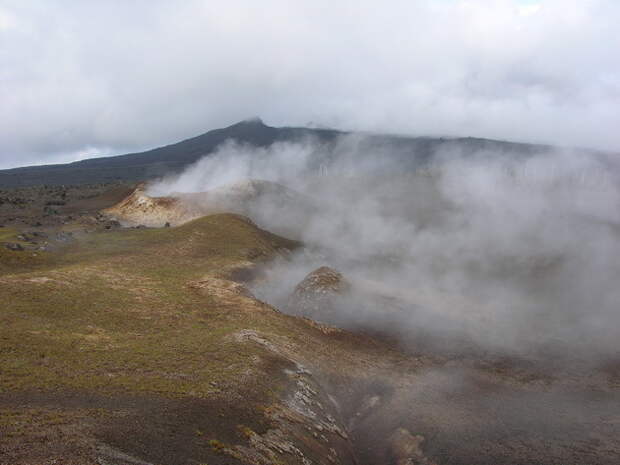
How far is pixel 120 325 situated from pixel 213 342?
684 centimetres

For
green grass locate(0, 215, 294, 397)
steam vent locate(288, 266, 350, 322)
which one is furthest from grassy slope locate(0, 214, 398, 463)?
steam vent locate(288, 266, 350, 322)

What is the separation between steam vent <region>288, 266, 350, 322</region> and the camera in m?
41.3

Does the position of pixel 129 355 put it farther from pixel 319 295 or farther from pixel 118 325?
pixel 319 295

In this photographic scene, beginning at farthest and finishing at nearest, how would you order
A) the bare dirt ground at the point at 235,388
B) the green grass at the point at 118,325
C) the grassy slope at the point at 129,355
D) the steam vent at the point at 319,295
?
the steam vent at the point at 319,295 → the green grass at the point at 118,325 → the bare dirt ground at the point at 235,388 → the grassy slope at the point at 129,355

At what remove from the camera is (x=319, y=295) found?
42.6 m

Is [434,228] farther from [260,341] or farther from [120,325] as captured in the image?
[120,325]

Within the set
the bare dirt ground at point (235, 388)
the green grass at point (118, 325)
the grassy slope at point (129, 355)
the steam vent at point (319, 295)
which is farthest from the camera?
the steam vent at point (319, 295)

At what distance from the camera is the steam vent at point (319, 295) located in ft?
135

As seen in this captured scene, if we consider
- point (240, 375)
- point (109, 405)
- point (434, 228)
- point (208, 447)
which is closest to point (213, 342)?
point (240, 375)

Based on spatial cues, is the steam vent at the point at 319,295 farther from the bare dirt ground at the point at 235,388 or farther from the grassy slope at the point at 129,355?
the grassy slope at the point at 129,355

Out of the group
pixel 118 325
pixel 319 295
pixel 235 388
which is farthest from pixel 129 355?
pixel 319 295

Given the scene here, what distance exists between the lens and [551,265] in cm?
5938

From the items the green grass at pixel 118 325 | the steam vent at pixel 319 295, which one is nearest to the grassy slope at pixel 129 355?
the green grass at pixel 118 325

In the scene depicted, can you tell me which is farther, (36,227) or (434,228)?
(434,228)
